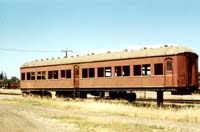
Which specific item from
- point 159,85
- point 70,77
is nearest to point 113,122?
point 159,85

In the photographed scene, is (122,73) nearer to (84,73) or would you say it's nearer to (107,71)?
(107,71)

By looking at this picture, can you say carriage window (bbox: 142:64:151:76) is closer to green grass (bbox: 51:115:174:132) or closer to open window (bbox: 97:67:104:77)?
open window (bbox: 97:67:104:77)

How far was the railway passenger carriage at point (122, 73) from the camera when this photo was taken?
2395cm

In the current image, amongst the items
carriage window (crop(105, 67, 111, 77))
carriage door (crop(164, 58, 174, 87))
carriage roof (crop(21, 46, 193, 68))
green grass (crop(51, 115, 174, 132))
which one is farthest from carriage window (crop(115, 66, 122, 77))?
green grass (crop(51, 115, 174, 132))

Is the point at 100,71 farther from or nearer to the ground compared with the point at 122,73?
farther from the ground

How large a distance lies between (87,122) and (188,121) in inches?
171

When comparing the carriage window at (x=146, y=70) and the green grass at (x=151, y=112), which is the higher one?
the carriage window at (x=146, y=70)

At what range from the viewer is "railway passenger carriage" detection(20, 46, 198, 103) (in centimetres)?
2395

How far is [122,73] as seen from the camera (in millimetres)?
26844

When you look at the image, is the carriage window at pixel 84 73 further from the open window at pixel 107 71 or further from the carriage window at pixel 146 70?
the carriage window at pixel 146 70

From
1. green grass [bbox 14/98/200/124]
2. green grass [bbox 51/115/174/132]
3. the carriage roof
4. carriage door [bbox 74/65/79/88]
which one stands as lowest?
green grass [bbox 51/115/174/132]

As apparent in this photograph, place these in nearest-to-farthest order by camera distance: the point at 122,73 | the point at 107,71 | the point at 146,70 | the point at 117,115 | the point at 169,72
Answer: the point at 117,115 → the point at 169,72 → the point at 146,70 → the point at 122,73 → the point at 107,71

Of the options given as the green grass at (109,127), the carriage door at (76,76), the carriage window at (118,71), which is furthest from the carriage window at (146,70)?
the green grass at (109,127)

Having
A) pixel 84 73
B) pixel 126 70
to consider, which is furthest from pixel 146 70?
pixel 84 73
